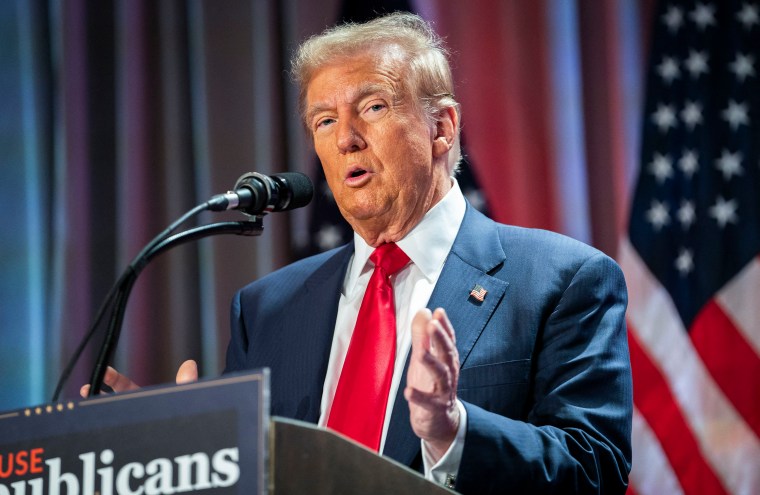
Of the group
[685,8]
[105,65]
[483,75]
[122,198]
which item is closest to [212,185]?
[122,198]

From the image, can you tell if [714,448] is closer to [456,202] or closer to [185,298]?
[456,202]

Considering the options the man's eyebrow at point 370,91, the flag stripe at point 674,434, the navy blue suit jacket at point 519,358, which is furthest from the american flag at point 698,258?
the man's eyebrow at point 370,91

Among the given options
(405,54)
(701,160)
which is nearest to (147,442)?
(405,54)

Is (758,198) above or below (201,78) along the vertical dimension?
below

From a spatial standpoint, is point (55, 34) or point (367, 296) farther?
point (55, 34)

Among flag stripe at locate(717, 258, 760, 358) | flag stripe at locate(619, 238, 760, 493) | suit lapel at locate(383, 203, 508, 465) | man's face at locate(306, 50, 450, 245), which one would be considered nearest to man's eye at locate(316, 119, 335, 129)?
man's face at locate(306, 50, 450, 245)

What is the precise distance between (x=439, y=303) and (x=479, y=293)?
0.09 meters

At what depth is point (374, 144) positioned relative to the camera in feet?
7.57

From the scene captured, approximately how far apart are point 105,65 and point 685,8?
2.10 metres

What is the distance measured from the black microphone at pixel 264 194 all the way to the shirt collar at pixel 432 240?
0.46 m

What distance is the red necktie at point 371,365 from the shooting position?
2006 millimetres

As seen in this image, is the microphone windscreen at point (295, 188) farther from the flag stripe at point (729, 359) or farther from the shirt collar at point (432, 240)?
the flag stripe at point (729, 359)

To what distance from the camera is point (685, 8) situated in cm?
347

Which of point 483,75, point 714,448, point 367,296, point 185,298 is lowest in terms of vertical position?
point 714,448
